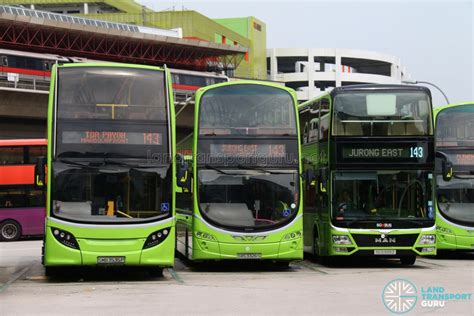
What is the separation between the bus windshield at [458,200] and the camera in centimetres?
2214

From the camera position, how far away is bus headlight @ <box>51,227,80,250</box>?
15.4 metres

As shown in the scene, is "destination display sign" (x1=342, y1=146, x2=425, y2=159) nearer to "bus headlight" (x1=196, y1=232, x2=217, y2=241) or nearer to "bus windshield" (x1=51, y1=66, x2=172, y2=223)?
"bus headlight" (x1=196, y1=232, x2=217, y2=241)

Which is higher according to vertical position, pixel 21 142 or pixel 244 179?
pixel 21 142


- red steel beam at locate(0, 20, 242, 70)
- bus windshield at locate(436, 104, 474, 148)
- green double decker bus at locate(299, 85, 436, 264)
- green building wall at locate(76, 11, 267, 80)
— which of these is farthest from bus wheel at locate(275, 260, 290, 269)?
green building wall at locate(76, 11, 267, 80)

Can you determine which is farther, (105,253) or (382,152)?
(382,152)

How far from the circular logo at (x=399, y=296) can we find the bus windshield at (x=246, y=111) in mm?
4413

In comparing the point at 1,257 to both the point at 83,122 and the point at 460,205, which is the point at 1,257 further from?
the point at 460,205

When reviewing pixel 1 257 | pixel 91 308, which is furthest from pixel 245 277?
pixel 1 257

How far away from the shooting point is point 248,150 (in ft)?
59.3

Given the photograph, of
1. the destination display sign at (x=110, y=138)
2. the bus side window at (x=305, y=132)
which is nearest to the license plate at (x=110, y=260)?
the destination display sign at (x=110, y=138)

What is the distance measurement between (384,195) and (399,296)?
6517 millimetres

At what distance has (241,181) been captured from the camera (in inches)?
713

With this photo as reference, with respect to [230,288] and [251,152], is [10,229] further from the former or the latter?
[230,288]

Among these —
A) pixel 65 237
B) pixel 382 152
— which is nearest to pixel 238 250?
pixel 65 237
